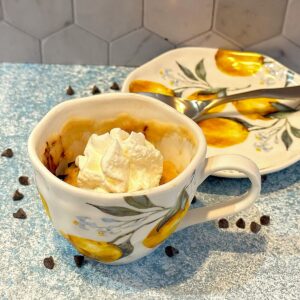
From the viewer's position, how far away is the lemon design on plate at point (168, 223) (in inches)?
13.8

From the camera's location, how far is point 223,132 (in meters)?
0.50

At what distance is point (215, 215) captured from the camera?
1.26 feet

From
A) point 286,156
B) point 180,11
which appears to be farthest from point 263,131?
point 180,11

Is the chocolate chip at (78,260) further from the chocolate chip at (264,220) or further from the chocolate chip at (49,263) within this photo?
the chocolate chip at (264,220)

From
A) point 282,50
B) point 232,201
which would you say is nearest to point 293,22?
point 282,50

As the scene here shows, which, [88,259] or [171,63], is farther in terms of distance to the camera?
[171,63]

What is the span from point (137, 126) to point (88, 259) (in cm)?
10

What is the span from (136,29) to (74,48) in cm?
7

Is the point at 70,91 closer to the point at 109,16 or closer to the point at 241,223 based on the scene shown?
the point at 109,16

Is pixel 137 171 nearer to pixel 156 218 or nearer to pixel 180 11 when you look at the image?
pixel 156 218

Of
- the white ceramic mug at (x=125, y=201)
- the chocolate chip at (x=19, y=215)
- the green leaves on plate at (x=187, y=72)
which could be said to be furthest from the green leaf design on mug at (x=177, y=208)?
the green leaves on plate at (x=187, y=72)

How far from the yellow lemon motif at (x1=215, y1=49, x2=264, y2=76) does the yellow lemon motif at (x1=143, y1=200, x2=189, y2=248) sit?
9.3 inches

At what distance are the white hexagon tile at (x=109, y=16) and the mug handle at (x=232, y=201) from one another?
234 millimetres

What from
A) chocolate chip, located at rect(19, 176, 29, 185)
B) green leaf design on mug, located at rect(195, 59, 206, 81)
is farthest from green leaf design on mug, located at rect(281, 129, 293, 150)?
chocolate chip, located at rect(19, 176, 29, 185)
